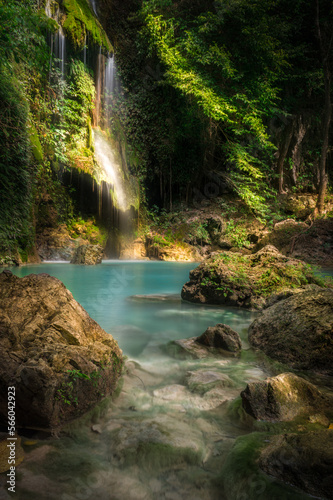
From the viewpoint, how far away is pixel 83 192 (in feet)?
41.8

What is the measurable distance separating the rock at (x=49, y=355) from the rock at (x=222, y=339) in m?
1.06

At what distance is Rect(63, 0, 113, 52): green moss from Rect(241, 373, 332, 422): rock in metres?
14.4

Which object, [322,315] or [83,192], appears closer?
[322,315]

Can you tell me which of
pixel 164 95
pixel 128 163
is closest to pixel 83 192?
pixel 128 163

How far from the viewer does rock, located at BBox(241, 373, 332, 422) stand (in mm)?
1771

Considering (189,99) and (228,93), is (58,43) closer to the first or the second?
(189,99)

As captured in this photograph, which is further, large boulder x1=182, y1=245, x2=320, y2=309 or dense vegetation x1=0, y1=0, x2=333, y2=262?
dense vegetation x1=0, y1=0, x2=333, y2=262

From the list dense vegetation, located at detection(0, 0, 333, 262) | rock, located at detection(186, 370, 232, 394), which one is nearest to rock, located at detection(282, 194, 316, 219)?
dense vegetation, located at detection(0, 0, 333, 262)

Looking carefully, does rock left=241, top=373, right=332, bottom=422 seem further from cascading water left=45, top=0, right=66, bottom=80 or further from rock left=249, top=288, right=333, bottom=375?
cascading water left=45, top=0, right=66, bottom=80

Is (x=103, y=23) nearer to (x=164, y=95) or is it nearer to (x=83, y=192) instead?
(x=164, y=95)

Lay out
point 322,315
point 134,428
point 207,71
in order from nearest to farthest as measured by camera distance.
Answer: point 134,428 < point 322,315 < point 207,71

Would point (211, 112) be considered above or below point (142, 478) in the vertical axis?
above

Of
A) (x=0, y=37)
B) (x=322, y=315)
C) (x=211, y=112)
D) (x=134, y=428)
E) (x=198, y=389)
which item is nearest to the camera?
(x=134, y=428)

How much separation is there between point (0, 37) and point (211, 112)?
419 inches
